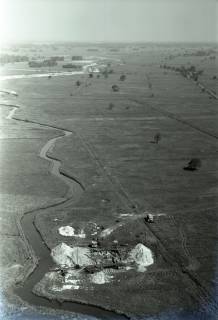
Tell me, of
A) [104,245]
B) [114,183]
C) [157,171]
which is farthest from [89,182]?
[104,245]

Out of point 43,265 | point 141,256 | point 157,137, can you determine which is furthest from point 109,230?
point 157,137

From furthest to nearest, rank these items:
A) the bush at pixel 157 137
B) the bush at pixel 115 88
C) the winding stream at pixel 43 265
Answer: the bush at pixel 115 88 → the bush at pixel 157 137 → the winding stream at pixel 43 265

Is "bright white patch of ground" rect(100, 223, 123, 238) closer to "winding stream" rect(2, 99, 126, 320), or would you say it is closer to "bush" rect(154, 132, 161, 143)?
"winding stream" rect(2, 99, 126, 320)

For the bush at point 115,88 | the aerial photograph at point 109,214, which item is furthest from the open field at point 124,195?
the bush at point 115,88

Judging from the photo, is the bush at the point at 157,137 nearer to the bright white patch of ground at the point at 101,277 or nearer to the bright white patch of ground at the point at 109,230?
the bright white patch of ground at the point at 109,230

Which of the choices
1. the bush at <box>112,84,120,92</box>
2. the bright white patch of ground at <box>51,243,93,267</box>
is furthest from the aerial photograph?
the bush at <box>112,84,120,92</box>
